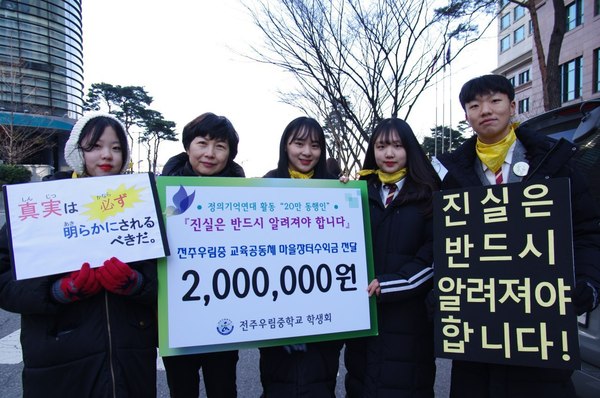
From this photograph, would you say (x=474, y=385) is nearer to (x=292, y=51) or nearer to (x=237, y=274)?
(x=237, y=274)

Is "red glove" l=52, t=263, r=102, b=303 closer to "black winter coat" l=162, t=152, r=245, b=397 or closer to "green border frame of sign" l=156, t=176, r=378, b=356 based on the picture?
"green border frame of sign" l=156, t=176, r=378, b=356

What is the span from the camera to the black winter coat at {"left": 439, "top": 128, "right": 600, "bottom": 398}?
168 cm

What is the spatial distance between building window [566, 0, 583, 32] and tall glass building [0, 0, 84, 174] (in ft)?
108

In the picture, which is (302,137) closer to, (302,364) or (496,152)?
(496,152)

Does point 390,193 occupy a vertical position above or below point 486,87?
below

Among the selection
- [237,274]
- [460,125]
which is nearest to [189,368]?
[237,274]

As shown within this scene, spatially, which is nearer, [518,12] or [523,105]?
[523,105]

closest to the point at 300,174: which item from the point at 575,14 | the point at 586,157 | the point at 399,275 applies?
the point at 399,275

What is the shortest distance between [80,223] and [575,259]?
2166 millimetres

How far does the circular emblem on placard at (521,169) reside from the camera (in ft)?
5.98

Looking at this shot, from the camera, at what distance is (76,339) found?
66.2 inches

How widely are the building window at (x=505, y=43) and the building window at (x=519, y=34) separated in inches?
50.7

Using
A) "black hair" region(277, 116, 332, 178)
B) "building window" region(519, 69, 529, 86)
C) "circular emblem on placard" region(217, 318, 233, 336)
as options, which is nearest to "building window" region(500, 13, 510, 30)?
"building window" region(519, 69, 529, 86)

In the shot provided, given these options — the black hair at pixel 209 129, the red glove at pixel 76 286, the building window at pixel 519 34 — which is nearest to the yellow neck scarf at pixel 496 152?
the black hair at pixel 209 129
